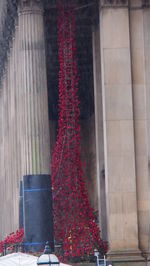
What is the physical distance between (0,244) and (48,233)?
7.41 meters

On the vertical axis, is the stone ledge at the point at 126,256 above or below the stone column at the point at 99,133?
below

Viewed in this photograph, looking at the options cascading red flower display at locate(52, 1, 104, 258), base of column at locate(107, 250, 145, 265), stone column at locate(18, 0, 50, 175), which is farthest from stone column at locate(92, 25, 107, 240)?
base of column at locate(107, 250, 145, 265)

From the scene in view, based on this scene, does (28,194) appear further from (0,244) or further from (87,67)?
(87,67)

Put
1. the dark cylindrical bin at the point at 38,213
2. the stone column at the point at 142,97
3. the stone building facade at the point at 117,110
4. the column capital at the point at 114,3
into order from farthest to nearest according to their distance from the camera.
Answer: the column capital at the point at 114,3
the dark cylindrical bin at the point at 38,213
the stone column at the point at 142,97
the stone building facade at the point at 117,110

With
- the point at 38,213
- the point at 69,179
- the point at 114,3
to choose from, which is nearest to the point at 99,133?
the point at 69,179

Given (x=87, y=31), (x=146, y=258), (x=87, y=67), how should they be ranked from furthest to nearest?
(x=87, y=67) < (x=87, y=31) < (x=146, y=258)

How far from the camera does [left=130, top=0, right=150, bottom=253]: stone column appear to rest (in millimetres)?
52750

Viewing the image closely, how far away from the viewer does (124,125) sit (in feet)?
173

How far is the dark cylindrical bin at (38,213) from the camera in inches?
2087

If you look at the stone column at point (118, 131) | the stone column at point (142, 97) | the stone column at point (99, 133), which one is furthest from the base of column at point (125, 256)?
the stone column at point (99, 133)

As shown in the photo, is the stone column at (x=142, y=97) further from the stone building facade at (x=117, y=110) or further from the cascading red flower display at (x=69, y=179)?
the cascading red flower display at (x=69, y=179)

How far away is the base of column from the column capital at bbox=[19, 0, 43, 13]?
491 inches

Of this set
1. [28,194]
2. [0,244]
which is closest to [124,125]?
[28,194]

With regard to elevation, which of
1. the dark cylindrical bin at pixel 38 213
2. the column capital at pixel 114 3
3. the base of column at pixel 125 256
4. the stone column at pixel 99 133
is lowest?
the base of column at pixel 125 256
